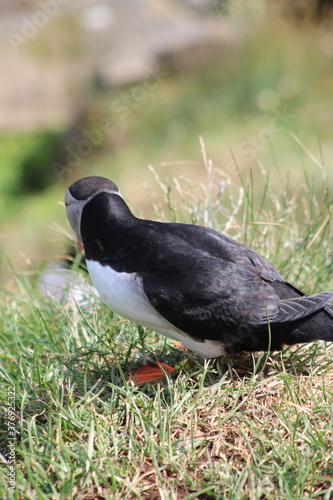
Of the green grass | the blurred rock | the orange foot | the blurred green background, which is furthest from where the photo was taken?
the blurred rock

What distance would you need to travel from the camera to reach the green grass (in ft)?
7.30

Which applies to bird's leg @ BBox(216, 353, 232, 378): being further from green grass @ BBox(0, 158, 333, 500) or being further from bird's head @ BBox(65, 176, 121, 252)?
bird's head @ BBox(65, 176, 121, 252)

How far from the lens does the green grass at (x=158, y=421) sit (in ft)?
7.30

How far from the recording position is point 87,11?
589 inches

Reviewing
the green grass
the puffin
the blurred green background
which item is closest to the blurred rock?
the blurred green background

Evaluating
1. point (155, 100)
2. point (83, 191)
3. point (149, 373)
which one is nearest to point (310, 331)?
point (149, 373)

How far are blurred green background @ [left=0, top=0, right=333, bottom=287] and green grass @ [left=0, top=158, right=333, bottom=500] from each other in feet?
13.9

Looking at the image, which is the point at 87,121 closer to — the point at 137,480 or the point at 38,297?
the point at 38,297

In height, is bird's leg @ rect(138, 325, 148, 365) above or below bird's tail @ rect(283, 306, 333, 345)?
below

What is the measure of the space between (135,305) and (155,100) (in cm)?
824

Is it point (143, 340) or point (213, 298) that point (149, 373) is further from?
point (213, 298)

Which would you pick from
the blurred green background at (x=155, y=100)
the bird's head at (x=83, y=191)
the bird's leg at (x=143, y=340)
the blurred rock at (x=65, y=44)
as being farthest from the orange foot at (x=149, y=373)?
the blurred rock at (x=65, y=44)

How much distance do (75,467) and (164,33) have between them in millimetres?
12003

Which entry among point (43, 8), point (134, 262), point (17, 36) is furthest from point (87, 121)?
point (134, 262)
